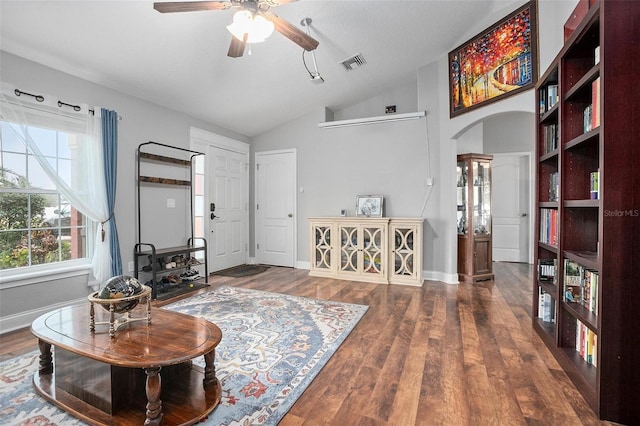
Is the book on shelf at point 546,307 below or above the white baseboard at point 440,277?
above

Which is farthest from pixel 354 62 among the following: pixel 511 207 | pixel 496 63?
pixel 511 207

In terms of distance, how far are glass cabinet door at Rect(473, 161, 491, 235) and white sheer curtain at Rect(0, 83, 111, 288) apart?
15.9ft

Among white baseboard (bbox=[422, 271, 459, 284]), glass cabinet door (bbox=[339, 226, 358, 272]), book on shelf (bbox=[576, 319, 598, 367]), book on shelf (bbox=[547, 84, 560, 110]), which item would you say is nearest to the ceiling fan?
book on shelf (bbox=[547, 84, 560, 110])

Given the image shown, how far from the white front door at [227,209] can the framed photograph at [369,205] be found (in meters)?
2.19

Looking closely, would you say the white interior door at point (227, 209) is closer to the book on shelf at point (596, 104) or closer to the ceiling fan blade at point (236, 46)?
the ceiling fan blade at point (236, 46)

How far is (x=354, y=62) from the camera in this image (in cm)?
392

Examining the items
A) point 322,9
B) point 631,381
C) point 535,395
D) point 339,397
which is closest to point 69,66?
point 322,9

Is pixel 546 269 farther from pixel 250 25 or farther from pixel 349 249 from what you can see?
pixel 250 25

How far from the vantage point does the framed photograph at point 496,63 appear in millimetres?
3066

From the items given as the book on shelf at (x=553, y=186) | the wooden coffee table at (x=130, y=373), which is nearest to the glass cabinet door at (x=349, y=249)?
the book on shelf at (x=553, y=186)

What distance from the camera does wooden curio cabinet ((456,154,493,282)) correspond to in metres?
4.44

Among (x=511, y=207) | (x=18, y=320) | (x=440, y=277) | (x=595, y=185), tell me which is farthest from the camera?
(x=511, y=207)

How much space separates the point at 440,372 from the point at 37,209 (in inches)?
150

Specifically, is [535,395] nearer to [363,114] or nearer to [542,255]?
[542,255]
